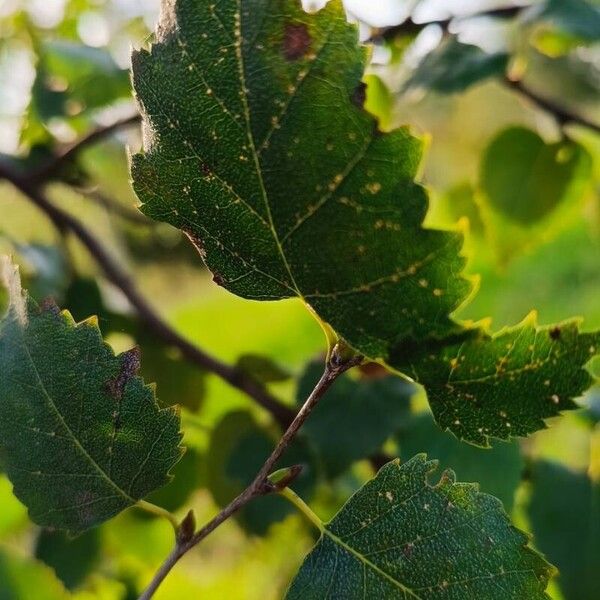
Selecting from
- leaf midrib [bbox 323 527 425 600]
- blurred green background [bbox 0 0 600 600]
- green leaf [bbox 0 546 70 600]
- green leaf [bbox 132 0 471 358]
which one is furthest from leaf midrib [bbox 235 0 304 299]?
green leaf [bbox 0 546 70 600]

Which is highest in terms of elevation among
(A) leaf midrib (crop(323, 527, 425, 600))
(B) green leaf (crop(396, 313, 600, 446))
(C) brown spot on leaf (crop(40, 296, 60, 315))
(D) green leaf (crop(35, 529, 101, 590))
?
(C) brown spot on leaf (crop(40, 296, 60, 315))

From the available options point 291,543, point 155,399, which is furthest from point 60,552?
point 155,399

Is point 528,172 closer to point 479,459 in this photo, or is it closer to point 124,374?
point 479,459

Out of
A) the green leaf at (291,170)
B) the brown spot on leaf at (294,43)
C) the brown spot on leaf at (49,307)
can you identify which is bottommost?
the brown spot on leaf at (49,307)

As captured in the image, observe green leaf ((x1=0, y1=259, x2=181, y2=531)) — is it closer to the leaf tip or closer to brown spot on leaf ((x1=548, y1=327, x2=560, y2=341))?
the leaf tip

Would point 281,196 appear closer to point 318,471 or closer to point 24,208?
point 318,471

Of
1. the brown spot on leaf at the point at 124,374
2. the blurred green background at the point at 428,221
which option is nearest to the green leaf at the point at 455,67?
the blurred green background at the point at 428,221

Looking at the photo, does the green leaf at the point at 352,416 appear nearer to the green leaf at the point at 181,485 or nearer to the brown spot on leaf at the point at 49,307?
the green leaf at the point at 181,485
